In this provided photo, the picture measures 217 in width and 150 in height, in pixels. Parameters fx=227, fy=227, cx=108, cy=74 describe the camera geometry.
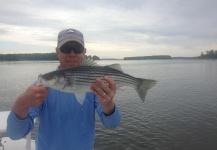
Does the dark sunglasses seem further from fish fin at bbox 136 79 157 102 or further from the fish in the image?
fish fin at bbox 136 79 157 102

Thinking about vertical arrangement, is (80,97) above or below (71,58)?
below

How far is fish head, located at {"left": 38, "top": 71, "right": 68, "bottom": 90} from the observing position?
3271mm

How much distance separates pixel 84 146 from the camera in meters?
3.69

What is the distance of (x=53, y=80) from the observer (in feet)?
10.8

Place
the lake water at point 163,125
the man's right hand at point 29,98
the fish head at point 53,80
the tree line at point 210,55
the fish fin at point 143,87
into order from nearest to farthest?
the man's right hand at point 29,98 → the fish head at point 53,80 → the fish fin at point 143,87 → the lake water at point 163,125 → the tree line at point 210,55

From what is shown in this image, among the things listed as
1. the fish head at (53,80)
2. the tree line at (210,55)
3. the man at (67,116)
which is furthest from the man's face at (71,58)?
the tree line at (210,55)

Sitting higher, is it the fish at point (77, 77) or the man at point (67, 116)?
the fish at point (77, 77)

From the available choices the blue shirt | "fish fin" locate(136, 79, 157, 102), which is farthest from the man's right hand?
"fish fin" locate(136, 79, 157, 102)

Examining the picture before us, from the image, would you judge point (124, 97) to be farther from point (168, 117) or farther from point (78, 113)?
point (78, 113)

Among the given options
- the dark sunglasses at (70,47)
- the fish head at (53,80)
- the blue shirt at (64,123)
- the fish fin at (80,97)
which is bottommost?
the blue shirt at (64,123)

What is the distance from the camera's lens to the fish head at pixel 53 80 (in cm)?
327

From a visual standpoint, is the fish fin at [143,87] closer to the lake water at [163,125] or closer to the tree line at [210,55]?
the lake water at [163,125]

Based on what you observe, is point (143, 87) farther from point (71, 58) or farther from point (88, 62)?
point (71, 58)

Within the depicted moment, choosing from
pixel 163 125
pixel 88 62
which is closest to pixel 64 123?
pixel 88 62
